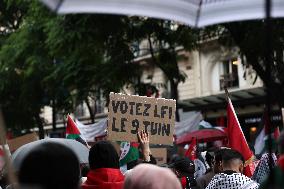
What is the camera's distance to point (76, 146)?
6957 millimetres

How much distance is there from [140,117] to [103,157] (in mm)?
2450

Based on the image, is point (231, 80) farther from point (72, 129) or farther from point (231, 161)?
point (231, 161)

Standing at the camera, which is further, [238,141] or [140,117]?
[238,141]

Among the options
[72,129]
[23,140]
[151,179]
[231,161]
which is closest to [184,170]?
[231,161]

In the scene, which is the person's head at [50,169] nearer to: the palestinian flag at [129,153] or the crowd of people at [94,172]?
the crowd of people at [94,172]

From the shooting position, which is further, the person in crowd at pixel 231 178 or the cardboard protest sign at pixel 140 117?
the cardboard protest sign at pixel 140 117

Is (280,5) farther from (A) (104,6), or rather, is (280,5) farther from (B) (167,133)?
(B) (167,133)

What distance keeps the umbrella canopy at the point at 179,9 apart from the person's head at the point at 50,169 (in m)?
0.69

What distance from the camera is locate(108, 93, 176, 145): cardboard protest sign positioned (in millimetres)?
6520

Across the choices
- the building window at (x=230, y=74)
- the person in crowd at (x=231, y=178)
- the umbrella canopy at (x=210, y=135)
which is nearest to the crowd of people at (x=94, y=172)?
the person in crowd at (x=231, y=178)

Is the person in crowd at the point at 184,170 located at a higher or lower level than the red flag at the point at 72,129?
lower

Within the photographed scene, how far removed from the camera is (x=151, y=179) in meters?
2.87

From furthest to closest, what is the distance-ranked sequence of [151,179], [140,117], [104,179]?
[140,117]
[104,179]
[151,179]

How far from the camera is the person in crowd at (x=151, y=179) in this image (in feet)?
9.39
